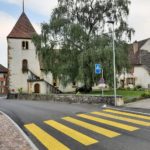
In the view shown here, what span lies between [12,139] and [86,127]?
389cm

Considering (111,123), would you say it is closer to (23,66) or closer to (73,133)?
(73,133)

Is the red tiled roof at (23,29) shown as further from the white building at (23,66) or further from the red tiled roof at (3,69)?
the red tiled roof at (3,69)

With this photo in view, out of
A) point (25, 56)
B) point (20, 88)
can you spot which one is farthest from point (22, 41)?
point (20, 88)

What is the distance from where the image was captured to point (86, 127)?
15023 millimetres

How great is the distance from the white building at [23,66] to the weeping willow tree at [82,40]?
1865 cm

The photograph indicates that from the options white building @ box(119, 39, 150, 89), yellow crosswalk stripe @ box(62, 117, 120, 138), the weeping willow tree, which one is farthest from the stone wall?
white building @ box(119, 39, 150, 89)

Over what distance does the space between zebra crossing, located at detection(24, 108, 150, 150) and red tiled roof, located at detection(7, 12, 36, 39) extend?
146 feet

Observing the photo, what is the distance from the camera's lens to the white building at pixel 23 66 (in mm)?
59875

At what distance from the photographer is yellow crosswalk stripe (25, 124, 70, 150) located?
11.4 m

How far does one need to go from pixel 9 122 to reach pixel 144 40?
5223 cm

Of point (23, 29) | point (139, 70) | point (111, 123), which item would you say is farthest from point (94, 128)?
point (23, 29)

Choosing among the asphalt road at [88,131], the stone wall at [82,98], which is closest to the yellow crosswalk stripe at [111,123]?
the asphalt road at [88,131]

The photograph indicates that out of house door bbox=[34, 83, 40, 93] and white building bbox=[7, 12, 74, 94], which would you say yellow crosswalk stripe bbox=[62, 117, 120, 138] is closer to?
white building bbox=[7, 12, 74, 94]

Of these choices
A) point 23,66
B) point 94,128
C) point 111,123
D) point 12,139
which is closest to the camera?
point 12,139
